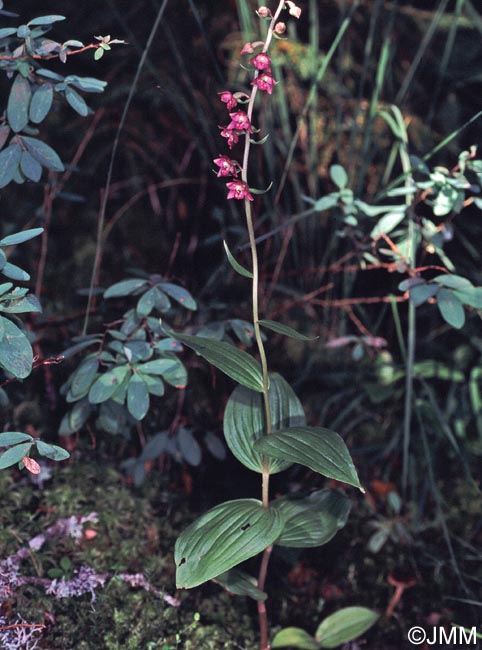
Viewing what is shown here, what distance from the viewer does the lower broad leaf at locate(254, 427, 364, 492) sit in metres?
1.03

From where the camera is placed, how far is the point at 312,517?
1322 millimetres

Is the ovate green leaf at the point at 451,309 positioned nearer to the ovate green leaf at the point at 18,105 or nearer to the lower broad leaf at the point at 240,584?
the lower broad leaf at the point at 240,584

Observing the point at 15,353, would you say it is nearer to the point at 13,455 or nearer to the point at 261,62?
the point at 13,455

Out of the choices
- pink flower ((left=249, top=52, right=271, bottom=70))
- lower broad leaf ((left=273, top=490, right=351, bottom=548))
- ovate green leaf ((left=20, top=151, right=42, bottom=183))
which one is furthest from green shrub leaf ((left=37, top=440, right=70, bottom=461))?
pink flower ((left=249, top=52, right=271, bottom=70))

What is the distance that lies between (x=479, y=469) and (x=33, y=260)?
1.56 meters

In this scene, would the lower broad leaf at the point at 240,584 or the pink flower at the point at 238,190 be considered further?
the lower broad leaf at the point at 240,584

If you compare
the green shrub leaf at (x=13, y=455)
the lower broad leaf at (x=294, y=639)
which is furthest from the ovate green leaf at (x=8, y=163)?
the lower broad leaf at (x=294, y=639)

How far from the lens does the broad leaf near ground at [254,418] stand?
1.25 m

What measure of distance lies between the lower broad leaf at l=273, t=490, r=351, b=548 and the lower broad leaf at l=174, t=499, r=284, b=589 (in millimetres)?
118

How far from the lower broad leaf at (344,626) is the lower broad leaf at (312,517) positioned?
0.77 feet

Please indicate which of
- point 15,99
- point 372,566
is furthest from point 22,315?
point 372,566

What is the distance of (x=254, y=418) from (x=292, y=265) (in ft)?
3.07

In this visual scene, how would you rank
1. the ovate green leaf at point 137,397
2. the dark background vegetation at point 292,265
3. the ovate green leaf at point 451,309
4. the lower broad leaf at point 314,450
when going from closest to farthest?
1. the lower broad leaf at point 314,450
2. the ovate green leaf at point 137,397
3. the ovate green leaf at point 451,309
4. the dark background vegetation at point 292,265

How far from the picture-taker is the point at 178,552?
111cm
